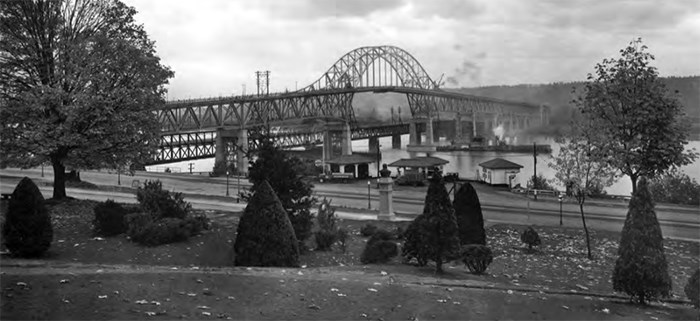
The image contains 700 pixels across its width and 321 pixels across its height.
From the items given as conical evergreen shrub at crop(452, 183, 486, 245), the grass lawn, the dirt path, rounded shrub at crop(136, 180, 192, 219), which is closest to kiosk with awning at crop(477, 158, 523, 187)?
conical evergreen shrub at crop(452, 183, 486, 245)

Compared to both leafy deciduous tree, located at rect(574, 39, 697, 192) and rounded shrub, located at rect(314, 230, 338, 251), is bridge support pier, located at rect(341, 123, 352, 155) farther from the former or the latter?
rounded shrub, located at rect(314, 230, 338, 251)

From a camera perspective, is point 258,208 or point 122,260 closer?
point 258,208

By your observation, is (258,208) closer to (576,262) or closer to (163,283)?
(163,283)

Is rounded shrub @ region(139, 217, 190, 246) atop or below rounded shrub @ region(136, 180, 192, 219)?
below

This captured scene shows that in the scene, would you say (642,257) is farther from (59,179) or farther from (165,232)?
(59,179)

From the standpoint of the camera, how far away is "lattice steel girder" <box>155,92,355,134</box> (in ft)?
364

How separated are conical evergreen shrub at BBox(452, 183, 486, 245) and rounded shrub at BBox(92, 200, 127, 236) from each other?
14873mm

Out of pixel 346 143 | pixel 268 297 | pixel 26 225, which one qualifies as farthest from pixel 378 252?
pixel 346 143

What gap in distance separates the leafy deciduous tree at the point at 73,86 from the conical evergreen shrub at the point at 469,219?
1702 centimetres

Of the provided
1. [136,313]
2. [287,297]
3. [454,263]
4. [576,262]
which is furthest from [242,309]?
[576,262]

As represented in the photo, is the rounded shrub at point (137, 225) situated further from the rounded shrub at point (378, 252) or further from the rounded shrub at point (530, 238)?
the rounded shrub at point (530, 238)

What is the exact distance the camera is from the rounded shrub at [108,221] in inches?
1005

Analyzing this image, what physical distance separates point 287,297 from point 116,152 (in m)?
20.0

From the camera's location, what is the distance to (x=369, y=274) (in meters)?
18.7
